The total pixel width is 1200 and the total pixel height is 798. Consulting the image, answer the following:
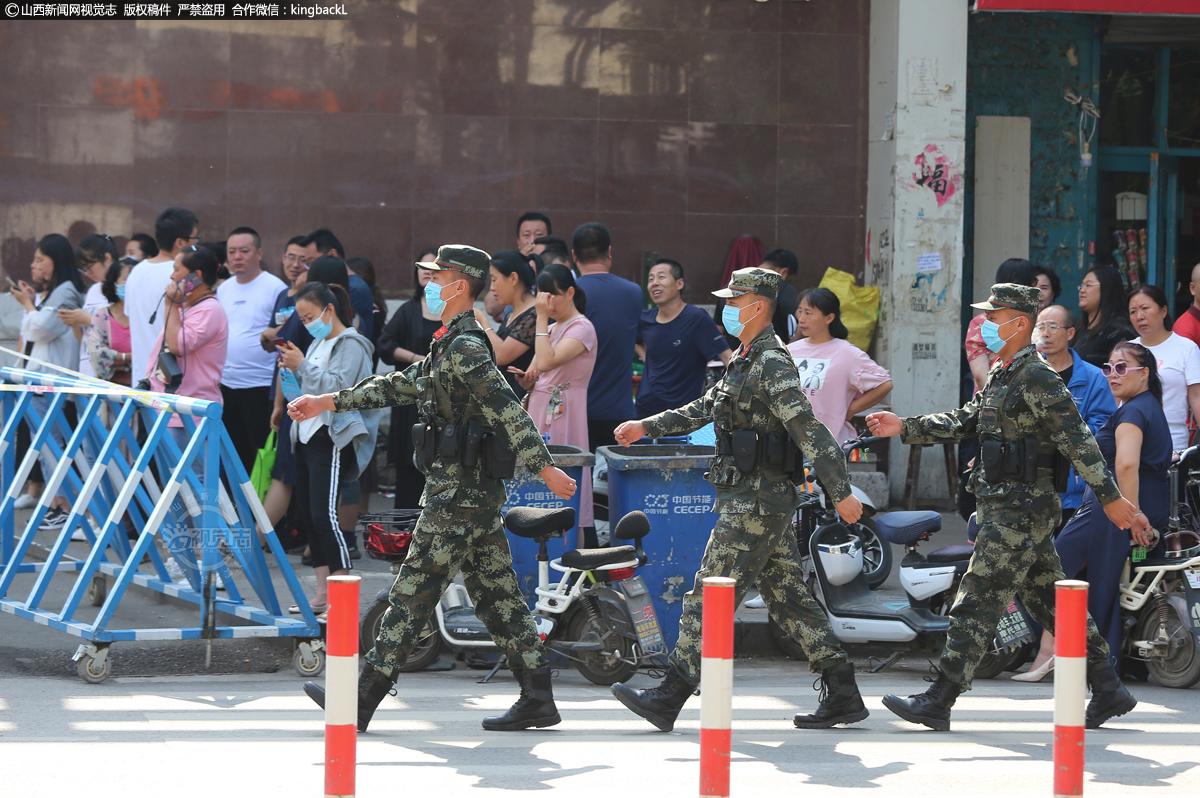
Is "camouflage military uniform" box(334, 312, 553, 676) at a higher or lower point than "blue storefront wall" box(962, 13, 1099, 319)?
lower

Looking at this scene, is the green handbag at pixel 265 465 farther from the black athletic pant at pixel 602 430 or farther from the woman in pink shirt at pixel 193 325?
the black athletic pant at pixel 602 430

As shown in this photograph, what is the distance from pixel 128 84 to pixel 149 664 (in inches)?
267

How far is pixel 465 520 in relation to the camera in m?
5.65

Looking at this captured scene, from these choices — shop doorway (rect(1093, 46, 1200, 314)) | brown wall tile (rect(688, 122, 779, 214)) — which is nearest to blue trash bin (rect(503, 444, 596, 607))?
brown wall tile (rect(688, 122, 779, 214))

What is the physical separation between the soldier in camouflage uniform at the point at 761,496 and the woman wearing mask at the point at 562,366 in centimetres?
177

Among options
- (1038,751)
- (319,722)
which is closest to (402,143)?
(319,722)

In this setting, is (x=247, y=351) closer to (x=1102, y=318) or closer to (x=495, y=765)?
(x=495, y=765)

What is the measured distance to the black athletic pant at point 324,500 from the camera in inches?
291

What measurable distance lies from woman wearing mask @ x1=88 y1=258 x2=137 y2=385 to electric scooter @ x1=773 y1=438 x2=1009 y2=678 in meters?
5.10

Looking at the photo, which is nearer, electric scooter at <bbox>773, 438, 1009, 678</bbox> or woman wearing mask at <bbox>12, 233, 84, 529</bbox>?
electric scooter at <bbox>773, 438, 1009, 678</bbox>

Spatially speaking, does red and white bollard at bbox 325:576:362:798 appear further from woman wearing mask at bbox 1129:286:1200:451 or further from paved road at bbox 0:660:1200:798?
woman wearing mask at bbox 1129:286:1200:451

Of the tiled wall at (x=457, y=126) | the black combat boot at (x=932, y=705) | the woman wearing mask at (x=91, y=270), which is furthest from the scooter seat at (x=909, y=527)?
the woman wearing mask at (x=91, y=270)

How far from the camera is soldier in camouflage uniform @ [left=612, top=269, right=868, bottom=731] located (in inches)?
223

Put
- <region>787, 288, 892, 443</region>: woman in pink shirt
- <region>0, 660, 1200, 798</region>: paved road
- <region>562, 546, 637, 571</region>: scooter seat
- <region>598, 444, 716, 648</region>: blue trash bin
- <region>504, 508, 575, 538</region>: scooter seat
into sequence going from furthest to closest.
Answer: <region>787, 288, 892, 443</region>: woman in pink shirt, <region>598, 444, 716, 648</region>: blue trash bin, <region>562, 546, 637, 571</region>: scooter seat, <region>504, 508, 575, 538</region>: scooter seat, <region>0, 660, 1200, 798</region>: paved road
